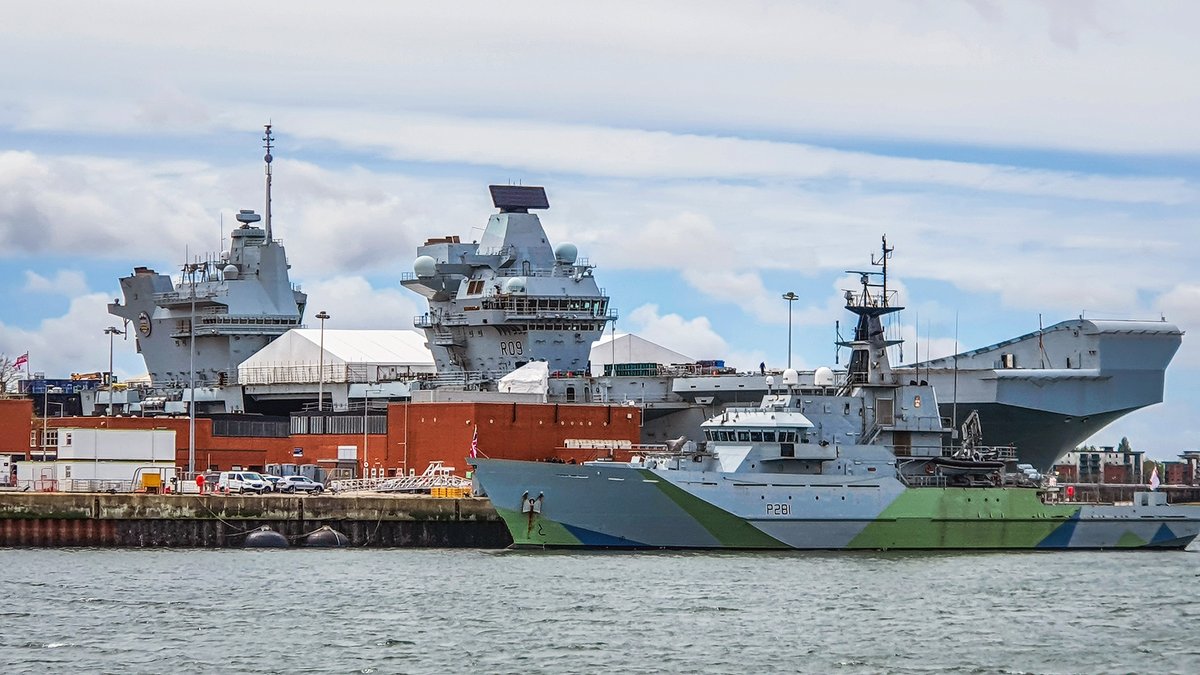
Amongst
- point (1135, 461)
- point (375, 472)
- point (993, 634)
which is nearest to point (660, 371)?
point (375, 472)

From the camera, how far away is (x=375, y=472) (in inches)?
3073

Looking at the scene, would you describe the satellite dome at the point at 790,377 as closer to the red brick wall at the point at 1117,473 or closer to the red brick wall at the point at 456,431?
the red brick wall at the point at 456,431

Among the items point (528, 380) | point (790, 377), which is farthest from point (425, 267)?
point (790, 377)

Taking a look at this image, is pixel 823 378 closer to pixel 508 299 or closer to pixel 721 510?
pixel 721 510

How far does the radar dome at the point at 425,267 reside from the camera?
92.6 m

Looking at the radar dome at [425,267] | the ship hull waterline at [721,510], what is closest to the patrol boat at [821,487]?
the ship hull waterline at [721,510]

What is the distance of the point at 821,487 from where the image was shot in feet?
197

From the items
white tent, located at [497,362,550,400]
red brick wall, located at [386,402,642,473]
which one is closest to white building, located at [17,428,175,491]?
red brick wall, located at [386,402,642,473]

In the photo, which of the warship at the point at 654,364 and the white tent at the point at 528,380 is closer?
the warship at the point at 654,364

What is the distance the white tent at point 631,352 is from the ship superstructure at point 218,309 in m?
20.5

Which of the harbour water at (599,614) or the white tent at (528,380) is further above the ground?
the white tent at (528,380)

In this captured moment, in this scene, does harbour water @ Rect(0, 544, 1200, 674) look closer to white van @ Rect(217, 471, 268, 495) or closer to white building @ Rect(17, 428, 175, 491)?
white van @ Rect(217, 471, 268, 495)

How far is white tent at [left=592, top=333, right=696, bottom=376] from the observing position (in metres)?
94.9

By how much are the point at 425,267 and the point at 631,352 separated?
1105cm
